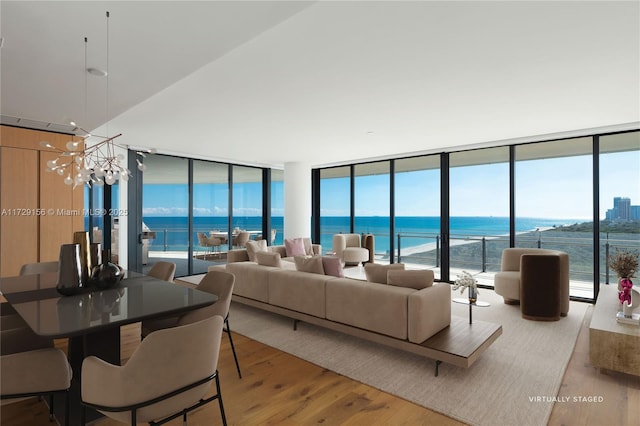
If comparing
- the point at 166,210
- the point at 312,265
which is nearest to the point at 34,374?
the point at 312,265

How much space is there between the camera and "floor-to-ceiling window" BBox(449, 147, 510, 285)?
6590 millimetres

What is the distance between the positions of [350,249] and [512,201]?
358 centimetres

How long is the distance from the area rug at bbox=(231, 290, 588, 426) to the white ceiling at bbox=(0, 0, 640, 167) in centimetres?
269

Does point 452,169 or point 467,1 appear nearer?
point 467,1

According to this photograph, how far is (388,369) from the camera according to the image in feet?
9.74

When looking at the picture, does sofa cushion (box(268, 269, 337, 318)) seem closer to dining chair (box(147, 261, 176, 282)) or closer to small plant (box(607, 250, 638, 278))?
dining chair (box(147, 261, 176, 282))

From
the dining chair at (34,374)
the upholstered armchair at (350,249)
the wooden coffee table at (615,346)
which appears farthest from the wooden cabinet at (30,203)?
the wooden coffee table at (615,346)

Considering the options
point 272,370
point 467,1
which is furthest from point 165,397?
point 467,1

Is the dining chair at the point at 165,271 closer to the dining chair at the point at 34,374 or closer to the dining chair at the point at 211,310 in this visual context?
the dining chair at the point at 211,310

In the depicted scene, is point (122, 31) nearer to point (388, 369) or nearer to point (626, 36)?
point (388, 369)

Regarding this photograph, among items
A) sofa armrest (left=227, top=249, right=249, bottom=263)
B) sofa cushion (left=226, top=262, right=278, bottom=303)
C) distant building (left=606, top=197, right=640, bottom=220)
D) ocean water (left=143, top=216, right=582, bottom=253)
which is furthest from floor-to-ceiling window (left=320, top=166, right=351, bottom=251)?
distant building (left=606, top=197, right=640, bottom=220)

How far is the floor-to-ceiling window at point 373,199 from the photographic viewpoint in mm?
8195

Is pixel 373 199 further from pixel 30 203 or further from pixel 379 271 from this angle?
pixel 30 203

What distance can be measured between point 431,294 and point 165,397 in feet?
7.41
